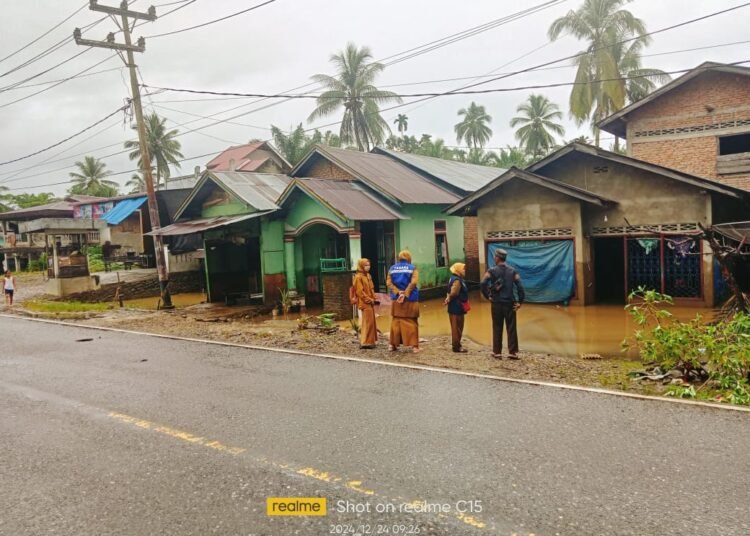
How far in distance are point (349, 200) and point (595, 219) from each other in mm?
7466

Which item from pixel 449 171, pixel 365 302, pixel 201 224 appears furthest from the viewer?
pixel 449 171

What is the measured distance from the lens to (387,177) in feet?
66.5

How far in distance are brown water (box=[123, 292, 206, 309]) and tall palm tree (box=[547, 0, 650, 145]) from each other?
22.8 metres

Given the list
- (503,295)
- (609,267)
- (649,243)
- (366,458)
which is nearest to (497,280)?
(503,295)

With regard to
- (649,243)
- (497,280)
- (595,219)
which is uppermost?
(595,219)

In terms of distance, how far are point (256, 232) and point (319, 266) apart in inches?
103

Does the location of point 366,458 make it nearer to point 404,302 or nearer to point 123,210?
point 404,302

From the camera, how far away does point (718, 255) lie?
336 inches

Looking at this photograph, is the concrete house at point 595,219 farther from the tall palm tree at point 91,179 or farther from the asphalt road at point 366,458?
the tall palm tree at point 91,179

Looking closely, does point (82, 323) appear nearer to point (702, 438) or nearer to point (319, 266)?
point (319, 266)

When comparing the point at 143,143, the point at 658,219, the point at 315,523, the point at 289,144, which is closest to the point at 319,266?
the point at 143,143

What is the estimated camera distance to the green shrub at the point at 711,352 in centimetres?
654

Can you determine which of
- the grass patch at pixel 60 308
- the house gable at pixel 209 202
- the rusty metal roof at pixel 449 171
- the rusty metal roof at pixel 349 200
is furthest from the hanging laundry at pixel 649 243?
the grass patch at pixel 60 308

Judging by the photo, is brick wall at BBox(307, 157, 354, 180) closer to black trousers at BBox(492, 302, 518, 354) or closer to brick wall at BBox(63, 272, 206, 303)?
brick wall at BBox(63, 272, 206, 303)
